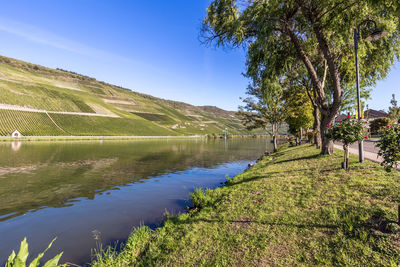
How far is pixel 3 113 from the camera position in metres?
84.9

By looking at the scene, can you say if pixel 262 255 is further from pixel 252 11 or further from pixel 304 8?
pixel 304 8

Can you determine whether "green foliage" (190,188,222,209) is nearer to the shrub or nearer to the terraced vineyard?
the shrub

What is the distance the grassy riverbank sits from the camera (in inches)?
178

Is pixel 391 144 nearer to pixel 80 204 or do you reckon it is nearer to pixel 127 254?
pixel 127 254

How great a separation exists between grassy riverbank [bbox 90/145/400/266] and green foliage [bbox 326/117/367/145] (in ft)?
5.60

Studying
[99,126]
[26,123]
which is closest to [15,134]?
[26,123]

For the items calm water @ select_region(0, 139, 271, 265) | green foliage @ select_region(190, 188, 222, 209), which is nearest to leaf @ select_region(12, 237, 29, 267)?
calm water @ select_region(0, 139, 271, 265)

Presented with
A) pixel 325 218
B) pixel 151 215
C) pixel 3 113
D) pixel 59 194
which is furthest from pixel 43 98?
pixel 325 218

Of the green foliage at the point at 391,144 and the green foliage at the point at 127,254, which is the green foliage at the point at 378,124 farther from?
the green foliage at the point at 127,254

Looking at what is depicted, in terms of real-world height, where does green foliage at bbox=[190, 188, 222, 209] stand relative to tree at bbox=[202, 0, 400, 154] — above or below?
below

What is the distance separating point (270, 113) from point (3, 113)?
4567 inches

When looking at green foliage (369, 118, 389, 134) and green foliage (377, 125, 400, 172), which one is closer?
green foliage (377, 125, 400, 172)

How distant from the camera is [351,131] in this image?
912 cm

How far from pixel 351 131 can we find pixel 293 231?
260 inches
